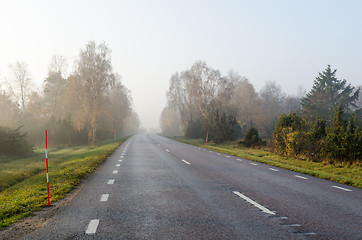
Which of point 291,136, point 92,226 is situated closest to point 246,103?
point 291,136

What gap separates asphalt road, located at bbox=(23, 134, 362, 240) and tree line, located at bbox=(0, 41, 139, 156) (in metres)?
30.7

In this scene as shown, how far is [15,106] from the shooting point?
42.9m

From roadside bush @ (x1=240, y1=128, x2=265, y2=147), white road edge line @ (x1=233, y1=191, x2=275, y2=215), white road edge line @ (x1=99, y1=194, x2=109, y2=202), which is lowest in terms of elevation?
white road edge line @ (x1=233, y1=191, x2=275, y2=215)

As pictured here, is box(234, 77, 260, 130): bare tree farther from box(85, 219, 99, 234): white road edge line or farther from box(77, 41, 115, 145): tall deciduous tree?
box(85, 219, 99, 234): white road edge line

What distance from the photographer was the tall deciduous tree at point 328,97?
44644mm

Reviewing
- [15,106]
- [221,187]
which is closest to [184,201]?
[221,187]

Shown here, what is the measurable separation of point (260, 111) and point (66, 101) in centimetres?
4005

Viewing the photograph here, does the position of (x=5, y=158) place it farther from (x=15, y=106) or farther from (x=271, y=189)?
(x=15, y=106)

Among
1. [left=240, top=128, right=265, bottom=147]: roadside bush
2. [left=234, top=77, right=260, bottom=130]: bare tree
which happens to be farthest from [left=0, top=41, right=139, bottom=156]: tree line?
[left=234, top=77, right=260, bottom=130]: bare tree

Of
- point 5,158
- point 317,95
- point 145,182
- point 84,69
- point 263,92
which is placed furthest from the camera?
point 263,92

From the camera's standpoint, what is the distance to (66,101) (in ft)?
127

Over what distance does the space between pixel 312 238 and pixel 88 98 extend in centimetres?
3689

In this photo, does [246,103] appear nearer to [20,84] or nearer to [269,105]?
[269,105]

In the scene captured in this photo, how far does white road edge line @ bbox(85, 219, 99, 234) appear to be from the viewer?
4.32m
